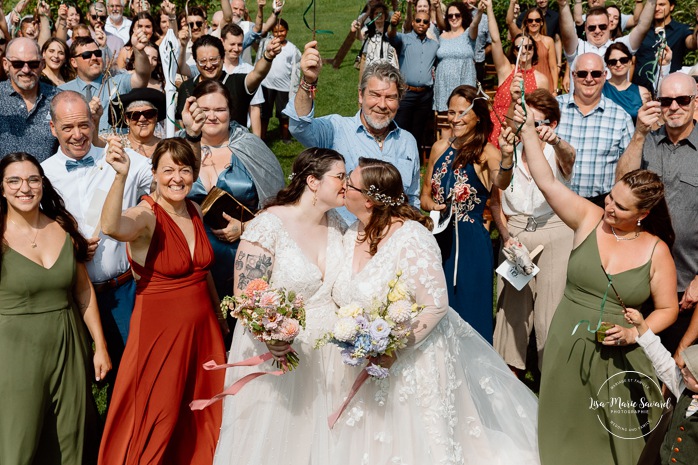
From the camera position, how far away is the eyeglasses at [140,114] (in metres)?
6.55

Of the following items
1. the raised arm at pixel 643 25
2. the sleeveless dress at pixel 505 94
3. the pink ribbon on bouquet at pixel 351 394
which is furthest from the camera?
the raised arm at pixel 643 25

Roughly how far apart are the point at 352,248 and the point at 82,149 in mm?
2159

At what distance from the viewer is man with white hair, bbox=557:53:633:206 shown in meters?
6.94

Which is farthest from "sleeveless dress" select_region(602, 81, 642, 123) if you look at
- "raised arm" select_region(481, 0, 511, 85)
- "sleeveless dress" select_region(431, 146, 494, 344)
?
"sleeveless dress" select_region(431, 146, 494, 344)

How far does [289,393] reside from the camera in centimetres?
507

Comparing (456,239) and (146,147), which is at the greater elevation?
(146,147)

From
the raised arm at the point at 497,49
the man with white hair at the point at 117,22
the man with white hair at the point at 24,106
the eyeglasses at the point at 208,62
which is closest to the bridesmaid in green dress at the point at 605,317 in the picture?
the raised arm at the point at 497,49

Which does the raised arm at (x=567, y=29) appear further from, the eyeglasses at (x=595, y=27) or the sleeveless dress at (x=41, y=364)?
the sleeveless dress at (x=41, y=364)

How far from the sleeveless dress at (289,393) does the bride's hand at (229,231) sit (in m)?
1.18

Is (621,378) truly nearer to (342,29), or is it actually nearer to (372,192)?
(372,192)

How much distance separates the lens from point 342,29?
71.1ft

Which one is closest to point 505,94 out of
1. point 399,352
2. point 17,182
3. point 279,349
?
point 399,352

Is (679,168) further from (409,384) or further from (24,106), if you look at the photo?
(24,106)

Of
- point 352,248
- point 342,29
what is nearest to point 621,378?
point 352,248
